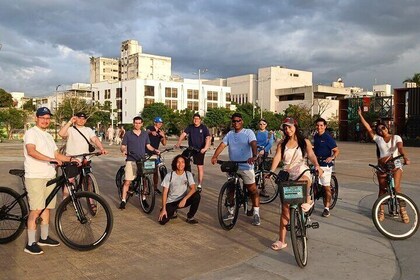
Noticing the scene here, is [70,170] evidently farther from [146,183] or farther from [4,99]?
[4,99]

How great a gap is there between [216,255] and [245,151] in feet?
6.91

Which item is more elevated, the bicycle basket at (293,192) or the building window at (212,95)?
the building window at (212,95)

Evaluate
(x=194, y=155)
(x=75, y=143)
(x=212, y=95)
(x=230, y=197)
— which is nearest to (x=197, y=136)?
(x=194, y=155)

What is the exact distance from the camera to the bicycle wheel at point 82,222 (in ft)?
17.3

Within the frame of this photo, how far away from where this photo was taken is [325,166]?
7.21m

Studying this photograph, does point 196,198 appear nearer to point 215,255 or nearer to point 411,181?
point 215,255

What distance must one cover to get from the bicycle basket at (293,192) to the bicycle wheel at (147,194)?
3.25 metres

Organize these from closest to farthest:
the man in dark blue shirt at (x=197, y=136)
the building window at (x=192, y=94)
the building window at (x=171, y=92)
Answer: the man in dark blue shirt at (x=197, y=136)
the building window at (x=171, y=92)
the building window at (x=192, y=94)

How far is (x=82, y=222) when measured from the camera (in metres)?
5.43

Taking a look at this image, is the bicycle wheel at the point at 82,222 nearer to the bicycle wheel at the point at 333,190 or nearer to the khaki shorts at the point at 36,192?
the khaki shorts at the point at 36,192

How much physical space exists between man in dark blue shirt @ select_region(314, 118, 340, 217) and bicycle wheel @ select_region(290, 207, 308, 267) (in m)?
2.59

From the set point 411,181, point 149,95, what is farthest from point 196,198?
point 149,95

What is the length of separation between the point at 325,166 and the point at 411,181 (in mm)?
6290

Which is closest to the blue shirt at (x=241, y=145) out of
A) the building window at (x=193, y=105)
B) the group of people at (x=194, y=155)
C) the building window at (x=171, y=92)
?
the group of people at (x=194, y=155)
